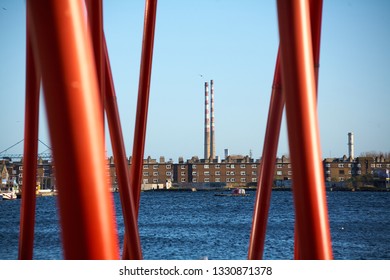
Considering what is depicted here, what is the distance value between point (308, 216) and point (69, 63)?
864 mm

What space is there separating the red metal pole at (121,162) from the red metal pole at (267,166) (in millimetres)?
858

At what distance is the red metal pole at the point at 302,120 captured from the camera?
1746 millimetres

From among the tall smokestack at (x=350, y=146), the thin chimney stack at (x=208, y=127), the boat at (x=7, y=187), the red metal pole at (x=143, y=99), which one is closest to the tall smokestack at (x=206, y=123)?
the thin chimney stack at (x=208, y=127)

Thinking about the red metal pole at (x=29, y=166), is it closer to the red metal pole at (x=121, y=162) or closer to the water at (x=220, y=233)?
the red metal pole at (x=121, y=162)

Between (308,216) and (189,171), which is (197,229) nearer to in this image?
(308,216)

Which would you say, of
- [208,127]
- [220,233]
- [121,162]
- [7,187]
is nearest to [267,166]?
[121,162]

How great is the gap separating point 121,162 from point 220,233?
3435cm

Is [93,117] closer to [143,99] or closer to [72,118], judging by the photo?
[72,118]

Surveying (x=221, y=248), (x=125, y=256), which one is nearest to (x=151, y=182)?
(x=221, y=248)

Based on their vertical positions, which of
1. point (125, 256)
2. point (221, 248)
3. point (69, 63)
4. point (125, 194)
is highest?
point (69, 63)

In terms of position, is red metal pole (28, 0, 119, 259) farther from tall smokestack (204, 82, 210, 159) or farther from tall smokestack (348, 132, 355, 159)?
tall smokestack (348, 132, 355, 159)

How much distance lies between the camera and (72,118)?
1.14m
